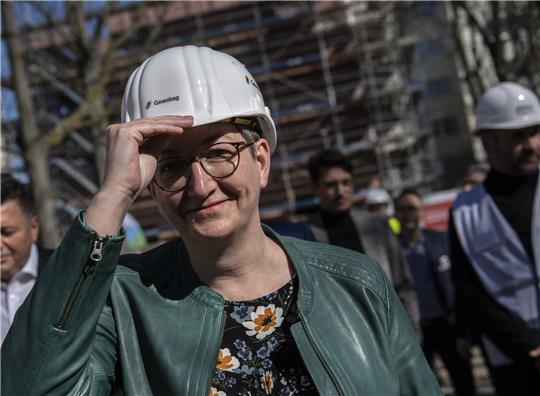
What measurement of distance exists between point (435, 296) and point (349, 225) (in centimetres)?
198

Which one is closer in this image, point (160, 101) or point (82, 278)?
point (82, 278)

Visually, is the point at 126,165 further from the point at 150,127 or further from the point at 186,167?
the point at 186,167

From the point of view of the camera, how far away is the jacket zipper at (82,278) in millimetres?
1851

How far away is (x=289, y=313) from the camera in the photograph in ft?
7.41

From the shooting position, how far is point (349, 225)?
5.60 metres

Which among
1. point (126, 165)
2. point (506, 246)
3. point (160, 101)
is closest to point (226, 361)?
point (126, 165)

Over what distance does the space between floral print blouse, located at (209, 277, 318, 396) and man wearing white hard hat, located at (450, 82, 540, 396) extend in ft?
7.32

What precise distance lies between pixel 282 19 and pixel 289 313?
2108 cm

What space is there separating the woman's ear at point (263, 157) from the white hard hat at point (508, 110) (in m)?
2.32

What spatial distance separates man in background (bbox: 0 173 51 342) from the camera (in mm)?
3699

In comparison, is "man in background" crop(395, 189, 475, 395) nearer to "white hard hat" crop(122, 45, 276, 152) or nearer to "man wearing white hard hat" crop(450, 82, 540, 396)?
"man wearing white hard hat" crop(450, 82, 540, 396)

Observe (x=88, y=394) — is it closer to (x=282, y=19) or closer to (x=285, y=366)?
(x=285, y=366)

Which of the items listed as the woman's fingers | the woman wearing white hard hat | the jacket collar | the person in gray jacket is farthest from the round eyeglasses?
the person in gray jacket

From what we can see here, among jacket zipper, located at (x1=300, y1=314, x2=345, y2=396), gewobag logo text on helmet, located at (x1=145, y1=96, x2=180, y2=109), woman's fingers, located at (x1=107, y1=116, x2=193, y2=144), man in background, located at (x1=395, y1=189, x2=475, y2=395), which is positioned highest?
gewobag logo text on helmet, located at (x1=145, y1=96, x2=180, y2=109)
